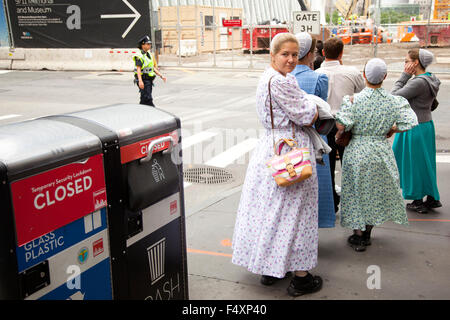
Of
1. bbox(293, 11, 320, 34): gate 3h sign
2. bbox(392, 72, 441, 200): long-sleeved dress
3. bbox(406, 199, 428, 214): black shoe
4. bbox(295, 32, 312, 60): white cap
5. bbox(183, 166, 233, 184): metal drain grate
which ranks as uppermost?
bbox(293, 11, 320, 34): gate 3h sign

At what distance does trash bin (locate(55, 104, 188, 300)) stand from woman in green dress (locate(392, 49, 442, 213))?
317cm

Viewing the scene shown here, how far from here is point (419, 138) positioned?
541 cm

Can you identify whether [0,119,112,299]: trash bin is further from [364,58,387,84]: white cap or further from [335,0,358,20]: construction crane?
[335,0,358,20]: construction crane

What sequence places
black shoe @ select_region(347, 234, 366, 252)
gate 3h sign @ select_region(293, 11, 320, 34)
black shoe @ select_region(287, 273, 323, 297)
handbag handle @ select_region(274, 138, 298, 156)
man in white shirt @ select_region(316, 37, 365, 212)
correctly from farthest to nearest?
1. gate 3h sign @ select_region(293, 11, 320, 34)
2. man in white shirt @ select_region(316, 37, 365, 212)
3. black shoe @ select_region(347, 234, 366, 252)
4. black shoe @ select_region(287, 273, 323, 297)
5. handbag handle @ select_region(274, 138, 298, 156)

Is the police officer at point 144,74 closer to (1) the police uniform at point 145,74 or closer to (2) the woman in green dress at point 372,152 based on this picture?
(1) the police uniform at point 145,74

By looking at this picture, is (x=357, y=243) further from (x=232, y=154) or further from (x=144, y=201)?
(x=232, y=154)

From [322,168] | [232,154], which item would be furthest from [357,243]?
[232,154]

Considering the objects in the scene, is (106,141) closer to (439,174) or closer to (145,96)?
(439,174)

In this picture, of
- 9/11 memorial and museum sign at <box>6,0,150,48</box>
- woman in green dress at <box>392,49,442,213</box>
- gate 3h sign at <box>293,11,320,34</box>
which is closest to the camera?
woman in green dress at <box>392,49,442,213</box>

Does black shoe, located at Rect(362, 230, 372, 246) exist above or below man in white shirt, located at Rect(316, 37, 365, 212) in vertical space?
below

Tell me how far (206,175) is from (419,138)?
10.4ft

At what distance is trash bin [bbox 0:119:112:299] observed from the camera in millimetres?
2121

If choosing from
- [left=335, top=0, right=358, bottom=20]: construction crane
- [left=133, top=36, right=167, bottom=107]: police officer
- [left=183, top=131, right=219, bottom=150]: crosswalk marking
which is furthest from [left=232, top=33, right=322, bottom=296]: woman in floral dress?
[left=335, top=0, right=358, bottom=20]: construction crane

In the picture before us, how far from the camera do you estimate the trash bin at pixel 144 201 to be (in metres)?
2.74
